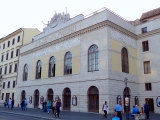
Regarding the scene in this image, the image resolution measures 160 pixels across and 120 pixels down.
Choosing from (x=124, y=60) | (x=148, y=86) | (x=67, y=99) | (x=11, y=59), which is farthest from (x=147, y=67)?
(x=11, y=59)

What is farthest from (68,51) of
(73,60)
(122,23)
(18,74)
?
(18,74)

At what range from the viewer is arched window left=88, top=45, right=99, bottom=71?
21419 mm

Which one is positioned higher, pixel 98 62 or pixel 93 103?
pixel 98 62

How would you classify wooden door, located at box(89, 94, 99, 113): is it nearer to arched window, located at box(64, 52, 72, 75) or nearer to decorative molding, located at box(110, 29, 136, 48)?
arched window, located at box(64, 52, 72, 75)

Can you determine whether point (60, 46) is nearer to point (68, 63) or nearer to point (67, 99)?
point (68, 63)

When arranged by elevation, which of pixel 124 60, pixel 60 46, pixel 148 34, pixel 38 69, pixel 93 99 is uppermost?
pixel 148 34

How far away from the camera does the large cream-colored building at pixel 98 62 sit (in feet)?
68.0

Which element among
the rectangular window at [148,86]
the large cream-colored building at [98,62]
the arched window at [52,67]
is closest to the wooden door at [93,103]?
the large cream-colored building at [98,62]

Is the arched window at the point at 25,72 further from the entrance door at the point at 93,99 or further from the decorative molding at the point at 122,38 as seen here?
the decorative molding at the point at 122,38

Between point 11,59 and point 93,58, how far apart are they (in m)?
23.6

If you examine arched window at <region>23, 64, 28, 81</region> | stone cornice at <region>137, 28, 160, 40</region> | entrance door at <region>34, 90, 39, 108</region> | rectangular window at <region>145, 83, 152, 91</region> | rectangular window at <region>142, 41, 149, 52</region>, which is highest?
stone cornice at <region>137, 28, 160, 40</region>

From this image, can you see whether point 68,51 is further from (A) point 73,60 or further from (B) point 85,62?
(B) point 85,62

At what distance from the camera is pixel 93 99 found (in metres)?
21.0

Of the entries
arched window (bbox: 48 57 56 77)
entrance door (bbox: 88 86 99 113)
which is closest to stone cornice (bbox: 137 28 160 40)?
entrance door (bbox: 88 86 99 113)
